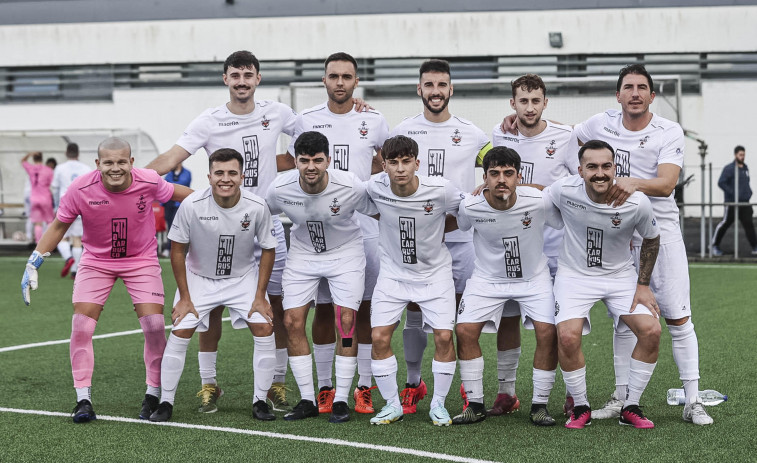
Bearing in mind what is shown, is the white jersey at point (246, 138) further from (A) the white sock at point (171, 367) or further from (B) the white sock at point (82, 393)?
(B) the white sock at point (82, 393)

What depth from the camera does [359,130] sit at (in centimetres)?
682

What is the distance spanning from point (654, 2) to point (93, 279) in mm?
19043

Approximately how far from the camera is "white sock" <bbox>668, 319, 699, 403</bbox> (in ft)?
19.5

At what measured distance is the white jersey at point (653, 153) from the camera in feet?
19.7

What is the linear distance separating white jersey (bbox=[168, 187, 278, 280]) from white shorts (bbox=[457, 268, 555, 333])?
134 cm

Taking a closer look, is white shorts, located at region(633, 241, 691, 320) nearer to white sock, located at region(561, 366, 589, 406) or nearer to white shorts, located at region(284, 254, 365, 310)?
white sock, located at region(561, 366, 589, 406)

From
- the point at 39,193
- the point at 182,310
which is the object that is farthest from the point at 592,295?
the point at 39,193

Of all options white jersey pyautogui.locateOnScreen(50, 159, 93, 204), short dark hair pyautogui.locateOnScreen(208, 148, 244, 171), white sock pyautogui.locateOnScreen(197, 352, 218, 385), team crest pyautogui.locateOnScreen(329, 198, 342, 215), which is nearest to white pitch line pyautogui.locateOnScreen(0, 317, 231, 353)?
white sock pyautogui.locateOnScreen(197, 352, 218, 385)

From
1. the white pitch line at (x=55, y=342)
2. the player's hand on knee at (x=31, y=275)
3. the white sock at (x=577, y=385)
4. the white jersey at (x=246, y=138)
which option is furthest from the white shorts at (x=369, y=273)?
the white pitch line at (x=55, y=342)

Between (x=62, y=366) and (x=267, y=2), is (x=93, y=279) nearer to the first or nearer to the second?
(x=62, y=366)

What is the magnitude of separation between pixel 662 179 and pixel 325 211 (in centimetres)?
208

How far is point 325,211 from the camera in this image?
6289mm

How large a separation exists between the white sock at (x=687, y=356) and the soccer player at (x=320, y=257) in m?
1.99

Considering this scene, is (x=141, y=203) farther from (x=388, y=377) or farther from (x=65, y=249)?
(x=65, y=249)
